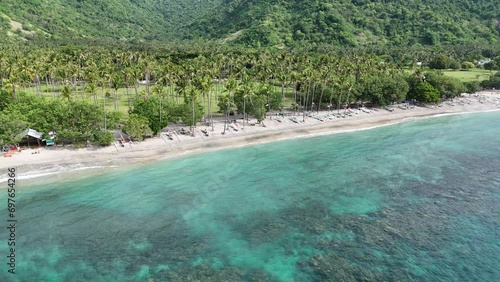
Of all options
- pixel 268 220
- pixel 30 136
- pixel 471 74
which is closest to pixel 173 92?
pixel 30 136

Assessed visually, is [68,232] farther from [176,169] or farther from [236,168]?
[236,168]

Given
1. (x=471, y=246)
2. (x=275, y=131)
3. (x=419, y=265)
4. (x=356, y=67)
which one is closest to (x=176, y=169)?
(x=275, y=131)

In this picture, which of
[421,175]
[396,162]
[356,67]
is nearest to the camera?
[421,175]

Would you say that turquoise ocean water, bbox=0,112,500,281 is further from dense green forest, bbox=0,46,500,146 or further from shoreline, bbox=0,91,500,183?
dense green forest, bbox=0,46,500,146

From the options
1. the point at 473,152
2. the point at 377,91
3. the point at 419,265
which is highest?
the point at 377,91

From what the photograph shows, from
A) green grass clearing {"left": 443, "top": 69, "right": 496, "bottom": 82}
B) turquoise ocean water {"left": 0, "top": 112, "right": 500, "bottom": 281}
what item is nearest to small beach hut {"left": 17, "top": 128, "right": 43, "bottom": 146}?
turquoise ocean water {"left": 0, "top": 112, "right": 500, "bottom": 281}

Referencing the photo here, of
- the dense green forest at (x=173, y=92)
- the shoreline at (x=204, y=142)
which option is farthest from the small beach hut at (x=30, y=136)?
the shoreline at (x=204, y=142)
